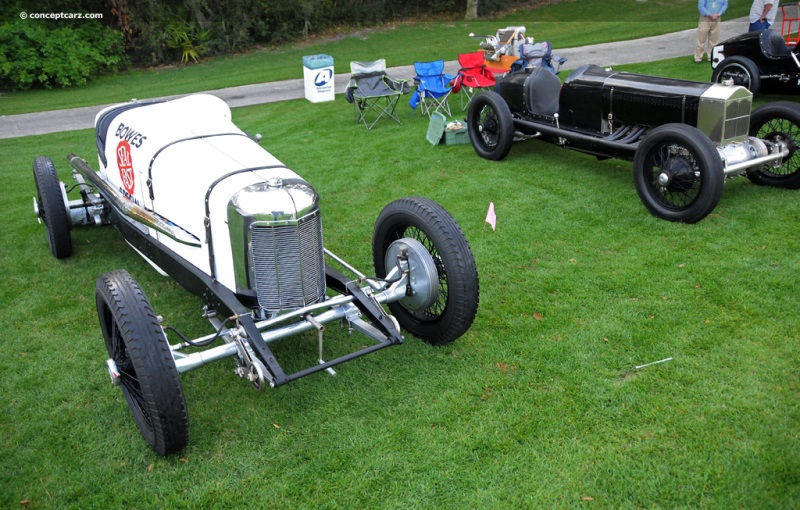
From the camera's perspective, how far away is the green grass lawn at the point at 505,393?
10.6ft

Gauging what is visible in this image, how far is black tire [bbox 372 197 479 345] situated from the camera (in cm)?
395

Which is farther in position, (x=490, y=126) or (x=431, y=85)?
(x=431, y=85)

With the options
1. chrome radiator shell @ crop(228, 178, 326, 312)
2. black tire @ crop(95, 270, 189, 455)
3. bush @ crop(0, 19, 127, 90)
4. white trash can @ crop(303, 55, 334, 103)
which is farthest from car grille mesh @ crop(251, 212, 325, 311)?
bush @ crop(0, 19, 127, 90)

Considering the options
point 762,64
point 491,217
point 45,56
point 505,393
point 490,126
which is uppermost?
point 45,56

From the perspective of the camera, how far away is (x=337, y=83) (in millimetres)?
14938

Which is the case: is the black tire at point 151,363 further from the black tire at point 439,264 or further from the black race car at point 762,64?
the black race car at point 762,64

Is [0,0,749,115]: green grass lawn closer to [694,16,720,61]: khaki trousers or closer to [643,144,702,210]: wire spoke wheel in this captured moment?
[694,16,720,61]: khaki trousers

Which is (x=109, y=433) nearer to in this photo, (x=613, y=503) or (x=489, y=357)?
(x=489, y=357)

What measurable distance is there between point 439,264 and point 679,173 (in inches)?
117

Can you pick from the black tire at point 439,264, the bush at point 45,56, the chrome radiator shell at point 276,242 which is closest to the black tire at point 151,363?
the chrome radiator shell at point 276,242

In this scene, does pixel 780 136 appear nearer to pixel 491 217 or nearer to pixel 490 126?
pixel 491 217

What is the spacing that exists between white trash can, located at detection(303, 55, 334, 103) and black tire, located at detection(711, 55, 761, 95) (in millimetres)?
6903

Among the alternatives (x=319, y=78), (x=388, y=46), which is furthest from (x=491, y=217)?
(x=388, y=46)

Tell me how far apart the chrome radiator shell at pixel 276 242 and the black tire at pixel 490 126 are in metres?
4.45
